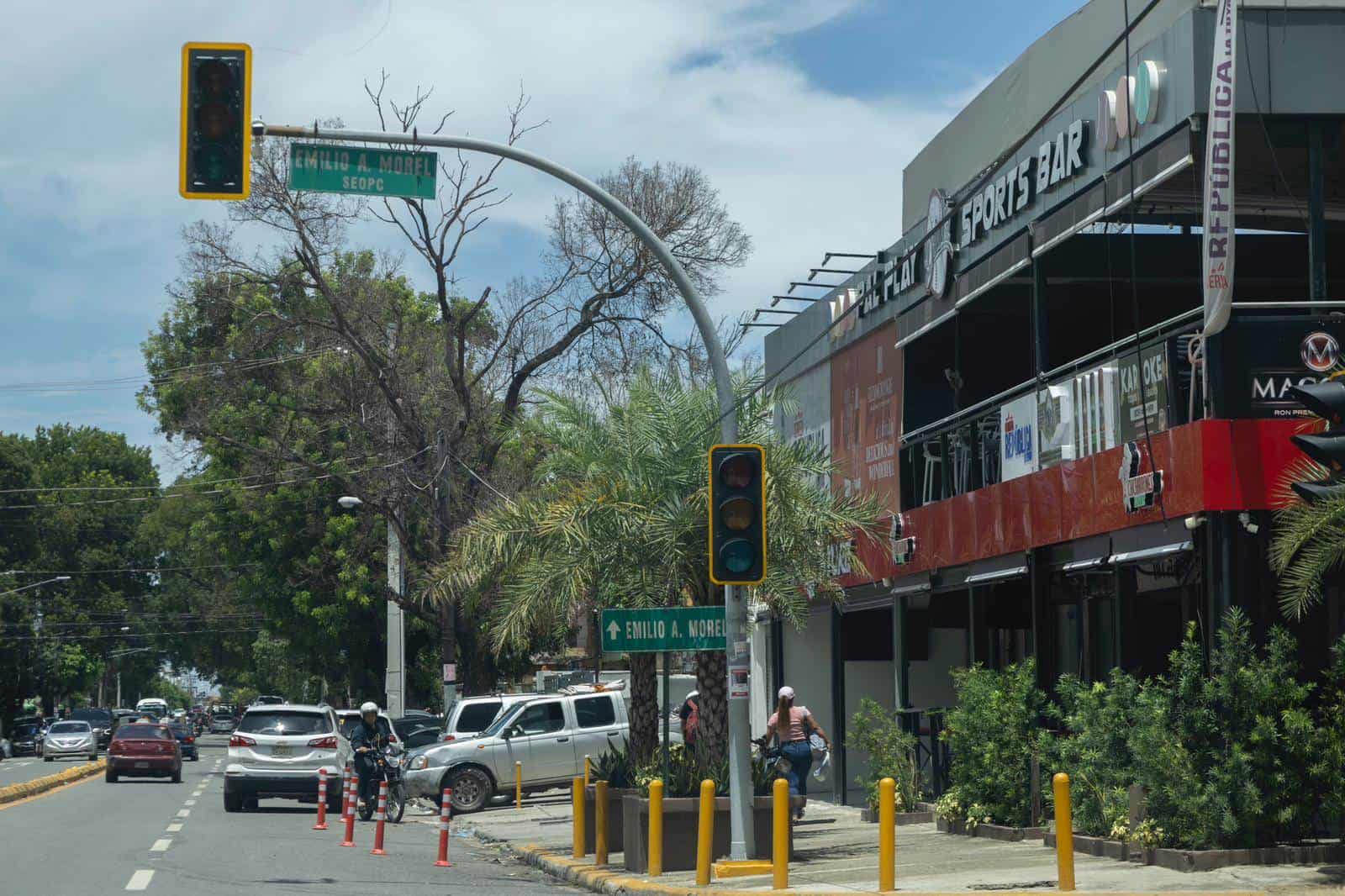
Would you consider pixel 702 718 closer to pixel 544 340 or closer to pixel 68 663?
pixel 544 340

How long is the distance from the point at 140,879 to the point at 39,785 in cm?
2207

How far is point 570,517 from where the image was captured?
17984 millimetres

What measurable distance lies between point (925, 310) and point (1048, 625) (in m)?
5.20

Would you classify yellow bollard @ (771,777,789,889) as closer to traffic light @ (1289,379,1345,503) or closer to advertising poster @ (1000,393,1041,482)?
traffic light @ (1289,379,1345,503)

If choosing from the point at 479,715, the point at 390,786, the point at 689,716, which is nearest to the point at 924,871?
the point at 689,716

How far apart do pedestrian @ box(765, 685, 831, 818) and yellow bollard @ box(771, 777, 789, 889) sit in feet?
21.7

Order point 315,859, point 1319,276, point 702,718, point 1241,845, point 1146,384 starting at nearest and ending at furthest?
point 1241,845 < point 1319,276 < point 1146,384 < point 702,718 < point 315,859

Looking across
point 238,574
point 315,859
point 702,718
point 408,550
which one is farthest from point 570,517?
point 238,574

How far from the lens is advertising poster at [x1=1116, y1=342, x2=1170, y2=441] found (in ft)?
50.1

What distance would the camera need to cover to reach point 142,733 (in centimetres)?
3938

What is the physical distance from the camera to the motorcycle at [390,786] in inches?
984

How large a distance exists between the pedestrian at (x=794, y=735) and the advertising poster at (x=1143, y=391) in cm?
585

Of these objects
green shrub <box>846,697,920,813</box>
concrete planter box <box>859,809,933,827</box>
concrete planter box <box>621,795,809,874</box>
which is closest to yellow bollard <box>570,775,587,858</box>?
concrete planter box <box>621,795,809,874</box>

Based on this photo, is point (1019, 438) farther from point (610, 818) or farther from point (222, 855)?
point (222, 855)
